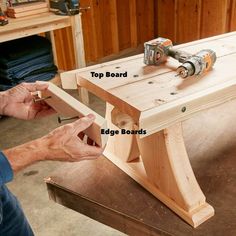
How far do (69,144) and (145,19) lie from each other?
11.1 ft

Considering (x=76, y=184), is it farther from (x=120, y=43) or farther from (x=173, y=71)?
(x=120, y=43)

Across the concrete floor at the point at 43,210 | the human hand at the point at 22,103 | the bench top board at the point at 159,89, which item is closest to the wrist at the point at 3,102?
the human hand at the point at 22,103

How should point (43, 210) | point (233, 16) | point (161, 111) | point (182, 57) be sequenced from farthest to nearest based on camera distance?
1. point (233, 16)
2. point (43, 210)
3. point (182, 57)
4. point (161, 111)

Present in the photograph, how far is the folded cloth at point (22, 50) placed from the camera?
2.35 m

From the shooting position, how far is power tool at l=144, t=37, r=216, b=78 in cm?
85

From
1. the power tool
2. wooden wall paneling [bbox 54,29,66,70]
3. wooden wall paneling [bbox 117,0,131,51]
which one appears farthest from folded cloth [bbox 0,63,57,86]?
the power tool

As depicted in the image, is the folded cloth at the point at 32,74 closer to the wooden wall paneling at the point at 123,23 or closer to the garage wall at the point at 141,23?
the garage wall at the point at 141,23

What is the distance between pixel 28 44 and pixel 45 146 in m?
1.95

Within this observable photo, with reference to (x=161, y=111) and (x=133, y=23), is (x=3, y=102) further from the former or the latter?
(x=133, y=23)

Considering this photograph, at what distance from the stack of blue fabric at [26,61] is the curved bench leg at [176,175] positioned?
67.5 inches

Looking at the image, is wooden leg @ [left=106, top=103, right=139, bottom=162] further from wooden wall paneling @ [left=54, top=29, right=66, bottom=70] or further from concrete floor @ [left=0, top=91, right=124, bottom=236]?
wooden wall paneling @ [left=54, top=29, right=66, bottom=70]

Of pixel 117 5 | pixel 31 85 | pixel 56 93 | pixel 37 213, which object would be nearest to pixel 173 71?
pixel 56 93

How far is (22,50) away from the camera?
2.43 m

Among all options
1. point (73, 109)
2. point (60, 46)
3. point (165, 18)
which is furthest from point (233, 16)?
point (73, 109)
